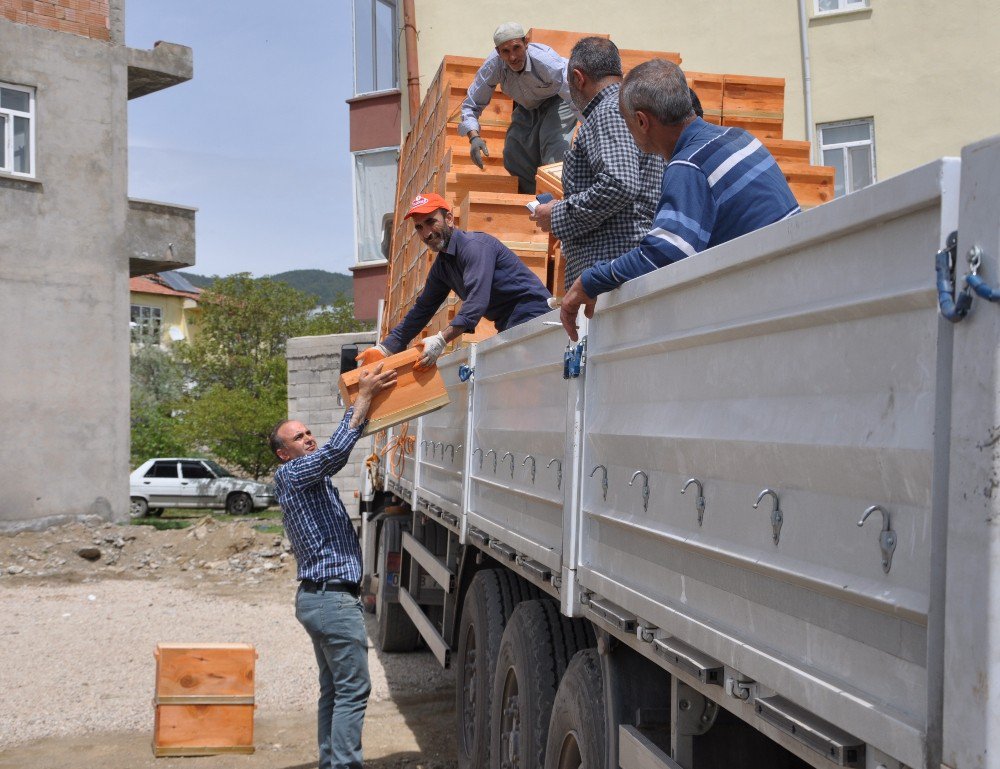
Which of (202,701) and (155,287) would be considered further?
(155,287)

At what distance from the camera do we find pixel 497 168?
27.5 feet

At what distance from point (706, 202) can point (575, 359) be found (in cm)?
76

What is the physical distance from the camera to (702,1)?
18797 mm

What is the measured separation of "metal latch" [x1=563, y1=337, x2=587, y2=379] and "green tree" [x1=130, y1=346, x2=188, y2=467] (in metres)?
38.0

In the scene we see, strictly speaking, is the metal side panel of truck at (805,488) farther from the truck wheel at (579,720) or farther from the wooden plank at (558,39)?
the wooden plank at (558,39)

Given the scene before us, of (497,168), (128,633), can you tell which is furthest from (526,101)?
(128,633)

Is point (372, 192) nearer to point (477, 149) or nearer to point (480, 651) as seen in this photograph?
point (477, 149)

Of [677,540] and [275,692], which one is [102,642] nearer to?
[275,692]

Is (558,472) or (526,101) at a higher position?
(526,101)

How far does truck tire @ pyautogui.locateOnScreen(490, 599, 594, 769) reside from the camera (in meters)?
4.38

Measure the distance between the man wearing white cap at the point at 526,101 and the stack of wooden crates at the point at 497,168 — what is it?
27cm

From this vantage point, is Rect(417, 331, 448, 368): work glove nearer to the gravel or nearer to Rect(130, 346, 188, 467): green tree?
the gravel

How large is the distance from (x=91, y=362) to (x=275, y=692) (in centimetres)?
1359

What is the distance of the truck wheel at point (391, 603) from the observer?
924cm
